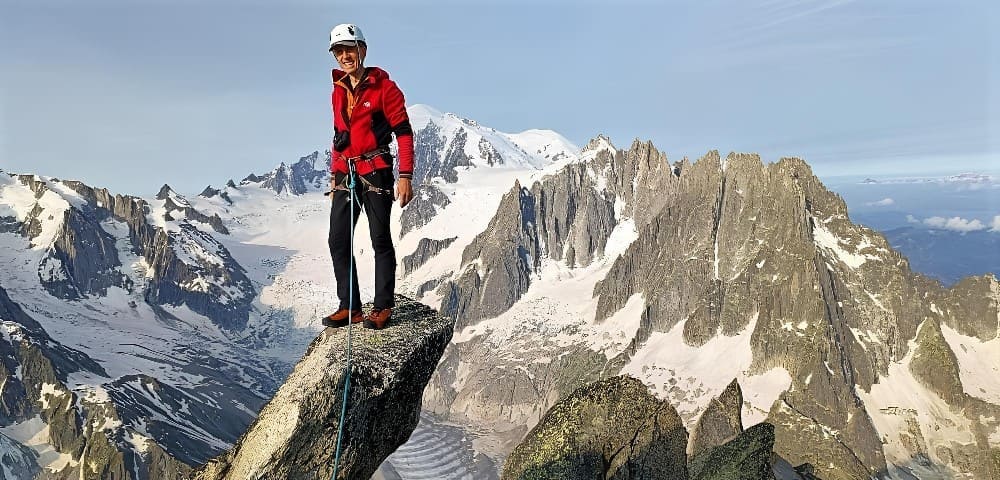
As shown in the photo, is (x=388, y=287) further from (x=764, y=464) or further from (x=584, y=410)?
(x=764, y=464)

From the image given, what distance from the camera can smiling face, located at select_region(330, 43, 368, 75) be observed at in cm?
1269

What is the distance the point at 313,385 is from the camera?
1151 centimetres

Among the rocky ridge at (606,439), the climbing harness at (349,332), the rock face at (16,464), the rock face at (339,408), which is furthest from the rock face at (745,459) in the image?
the rock face at (16,464)

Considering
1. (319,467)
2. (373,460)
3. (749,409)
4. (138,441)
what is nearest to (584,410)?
(373,460)

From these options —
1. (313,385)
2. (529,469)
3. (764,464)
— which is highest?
(313,385)

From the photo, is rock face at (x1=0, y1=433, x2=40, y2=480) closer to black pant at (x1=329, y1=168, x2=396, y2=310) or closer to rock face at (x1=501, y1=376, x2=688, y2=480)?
rock face at (x1=501, y1=376, x2=688, y2=480)

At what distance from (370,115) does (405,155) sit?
113 centimetres

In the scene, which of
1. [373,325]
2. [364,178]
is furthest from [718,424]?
[364,178]

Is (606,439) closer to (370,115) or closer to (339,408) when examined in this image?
(339,408)

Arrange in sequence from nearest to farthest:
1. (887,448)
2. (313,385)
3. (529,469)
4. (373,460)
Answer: (313,385), (373,460), (529,469), (887,448)

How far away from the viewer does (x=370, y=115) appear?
13.1 metres

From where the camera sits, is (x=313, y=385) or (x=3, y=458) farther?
(x=3, y=458)

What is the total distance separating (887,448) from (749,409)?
37.4 metres

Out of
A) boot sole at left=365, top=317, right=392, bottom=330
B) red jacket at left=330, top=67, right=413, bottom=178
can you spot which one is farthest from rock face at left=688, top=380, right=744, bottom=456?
red jacket at left=330, top=67, right=413, bottom=178
